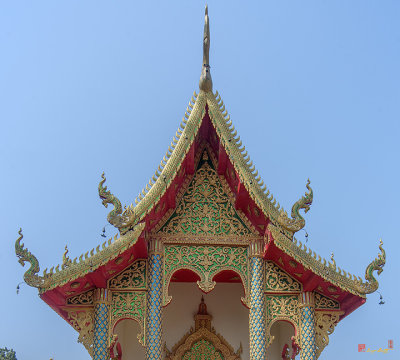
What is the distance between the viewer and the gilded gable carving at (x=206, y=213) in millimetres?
10164

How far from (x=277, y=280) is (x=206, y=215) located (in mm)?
1635

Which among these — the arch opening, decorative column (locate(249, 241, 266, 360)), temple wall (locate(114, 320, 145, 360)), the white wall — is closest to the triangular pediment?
decorative column (locate(249, 241, 266, 360))

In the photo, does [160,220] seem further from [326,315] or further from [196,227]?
[326,315]

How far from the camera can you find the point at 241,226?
10.3 meters

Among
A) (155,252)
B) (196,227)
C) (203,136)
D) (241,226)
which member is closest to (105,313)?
(155,252)

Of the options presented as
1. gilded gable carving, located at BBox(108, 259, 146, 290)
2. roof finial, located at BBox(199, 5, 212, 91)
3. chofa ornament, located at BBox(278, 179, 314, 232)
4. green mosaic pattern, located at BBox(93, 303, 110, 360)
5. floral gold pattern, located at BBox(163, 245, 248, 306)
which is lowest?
green mosaic pattern, located at BBox(93, 303, 110, 360)

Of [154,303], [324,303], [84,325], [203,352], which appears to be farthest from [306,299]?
[84,325]

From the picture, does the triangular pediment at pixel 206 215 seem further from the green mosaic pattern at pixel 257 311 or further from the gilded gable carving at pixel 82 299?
the gilded gable carving at pixel 82 299

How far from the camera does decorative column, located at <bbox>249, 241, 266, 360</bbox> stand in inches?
376

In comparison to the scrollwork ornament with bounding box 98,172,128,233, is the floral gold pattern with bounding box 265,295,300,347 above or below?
below

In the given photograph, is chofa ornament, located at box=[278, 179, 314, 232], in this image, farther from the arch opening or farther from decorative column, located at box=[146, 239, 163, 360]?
the arch opening

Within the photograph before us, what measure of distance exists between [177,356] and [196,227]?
3.19 meters

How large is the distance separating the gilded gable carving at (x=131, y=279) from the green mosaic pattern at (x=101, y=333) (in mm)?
405

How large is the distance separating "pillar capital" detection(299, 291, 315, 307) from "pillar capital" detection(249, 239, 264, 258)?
3.10ft
